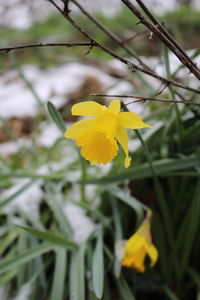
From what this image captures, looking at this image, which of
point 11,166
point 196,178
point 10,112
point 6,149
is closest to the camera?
point 196,178

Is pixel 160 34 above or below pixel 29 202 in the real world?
above

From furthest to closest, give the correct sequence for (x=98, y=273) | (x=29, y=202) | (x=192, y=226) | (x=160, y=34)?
1. (x=29, y=202)
2. (x=192, y=226)
3. (x=98, y=273)
4. (x=160, y=34)

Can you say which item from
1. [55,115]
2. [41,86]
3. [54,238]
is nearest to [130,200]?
[54,238]

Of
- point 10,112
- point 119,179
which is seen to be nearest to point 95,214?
point 119,179

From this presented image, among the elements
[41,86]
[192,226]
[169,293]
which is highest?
[41,86]

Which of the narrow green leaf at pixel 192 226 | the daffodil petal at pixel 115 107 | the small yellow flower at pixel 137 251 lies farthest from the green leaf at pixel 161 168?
the daffodil petal at pixel 115 107

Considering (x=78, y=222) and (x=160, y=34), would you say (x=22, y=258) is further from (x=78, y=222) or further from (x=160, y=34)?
(x=160, y=34)

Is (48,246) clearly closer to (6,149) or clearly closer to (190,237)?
(190,237)
